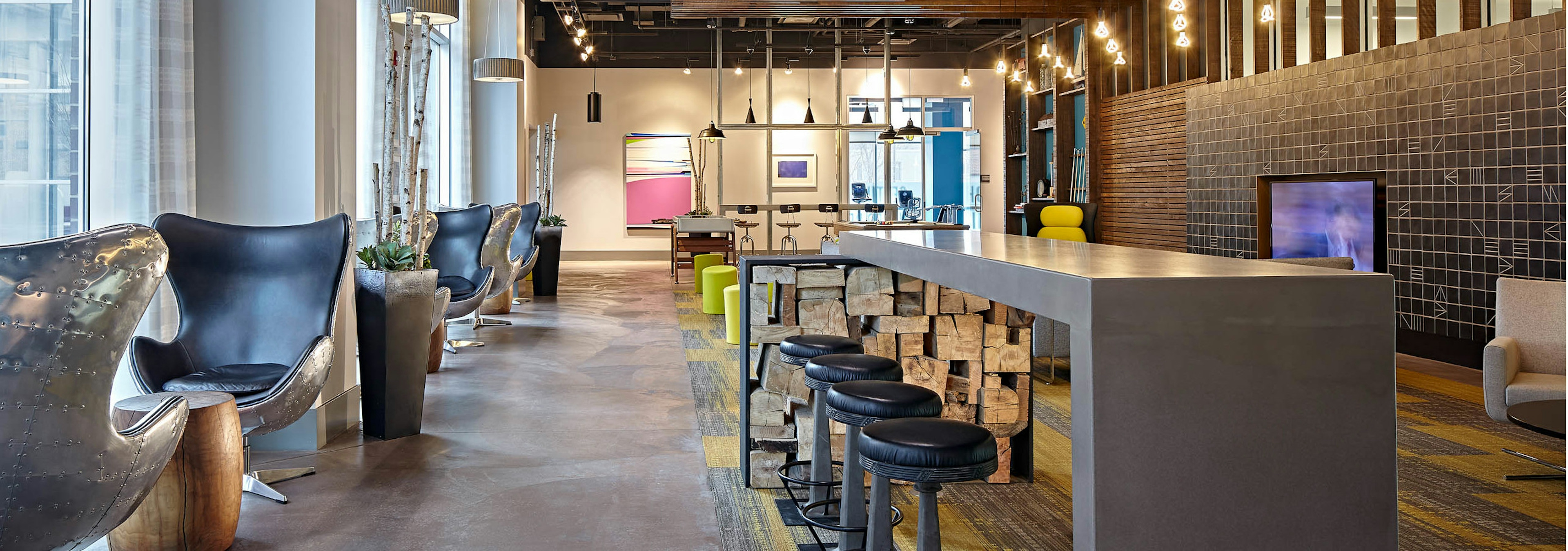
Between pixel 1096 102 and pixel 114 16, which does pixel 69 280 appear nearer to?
pixel 114 16

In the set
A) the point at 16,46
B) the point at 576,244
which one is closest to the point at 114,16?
the point at 16,46

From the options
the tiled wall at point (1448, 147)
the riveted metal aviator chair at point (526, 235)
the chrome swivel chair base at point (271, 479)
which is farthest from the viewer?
the riveted metal aviator chair at point (526, 235)

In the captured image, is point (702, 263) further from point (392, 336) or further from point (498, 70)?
point (392, 336)

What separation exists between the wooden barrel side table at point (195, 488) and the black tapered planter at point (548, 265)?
7598 millimetres

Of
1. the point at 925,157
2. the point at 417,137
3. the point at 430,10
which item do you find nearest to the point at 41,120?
the point at 417,137

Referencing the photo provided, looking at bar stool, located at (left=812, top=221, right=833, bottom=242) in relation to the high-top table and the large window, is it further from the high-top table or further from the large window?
the high-top table

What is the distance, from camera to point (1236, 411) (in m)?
1.50

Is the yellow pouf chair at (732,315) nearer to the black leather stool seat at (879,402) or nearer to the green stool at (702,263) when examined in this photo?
the green stool at (702,263)

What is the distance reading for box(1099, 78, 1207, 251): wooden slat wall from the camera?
9.74 metres

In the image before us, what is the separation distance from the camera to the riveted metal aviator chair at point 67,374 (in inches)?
69.7

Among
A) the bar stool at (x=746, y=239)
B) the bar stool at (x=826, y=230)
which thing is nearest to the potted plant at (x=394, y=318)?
the bar stool at (x=746, y=239)

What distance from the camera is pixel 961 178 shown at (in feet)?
56.8

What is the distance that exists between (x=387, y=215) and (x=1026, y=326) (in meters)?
3.13

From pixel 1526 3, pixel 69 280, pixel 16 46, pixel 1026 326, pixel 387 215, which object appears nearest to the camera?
pixel 69 280
